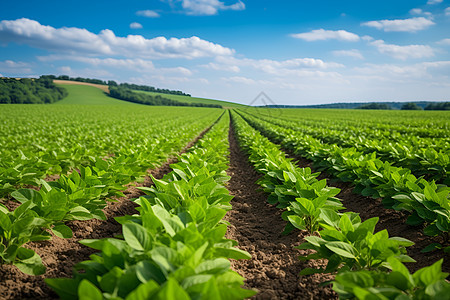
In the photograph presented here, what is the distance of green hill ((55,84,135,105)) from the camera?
7667 centimetres

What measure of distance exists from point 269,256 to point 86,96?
9460 cm

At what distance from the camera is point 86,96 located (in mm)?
84000

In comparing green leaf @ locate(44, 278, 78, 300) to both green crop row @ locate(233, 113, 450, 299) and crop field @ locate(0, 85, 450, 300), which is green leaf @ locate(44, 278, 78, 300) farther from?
green crop row @ locate(233, 113, 450, 299)

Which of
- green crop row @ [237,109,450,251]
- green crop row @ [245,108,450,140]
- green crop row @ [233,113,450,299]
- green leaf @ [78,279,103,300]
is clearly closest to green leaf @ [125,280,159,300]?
green leaf @ [78,279,103,300]

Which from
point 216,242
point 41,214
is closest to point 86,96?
point 41,214

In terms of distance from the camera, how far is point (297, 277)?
2.55m

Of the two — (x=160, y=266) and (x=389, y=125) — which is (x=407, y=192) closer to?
(x=160, y=266)

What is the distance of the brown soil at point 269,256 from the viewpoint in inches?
91.8

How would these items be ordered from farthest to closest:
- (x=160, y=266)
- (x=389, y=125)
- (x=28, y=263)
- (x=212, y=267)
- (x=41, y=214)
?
(x=389, y=125)
(x=41, y=214)
(x=28, y=263)
(x=212, y=267)
(x=160, y=266)

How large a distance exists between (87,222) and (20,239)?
1.23 m

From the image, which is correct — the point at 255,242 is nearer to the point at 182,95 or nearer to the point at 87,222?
the point at 87,222

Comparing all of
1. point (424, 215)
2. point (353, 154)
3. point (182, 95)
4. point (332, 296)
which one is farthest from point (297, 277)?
point (182, 95)

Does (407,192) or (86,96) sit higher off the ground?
(86,96)

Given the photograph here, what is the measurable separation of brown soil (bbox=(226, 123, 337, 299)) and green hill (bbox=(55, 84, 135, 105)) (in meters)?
82.4
